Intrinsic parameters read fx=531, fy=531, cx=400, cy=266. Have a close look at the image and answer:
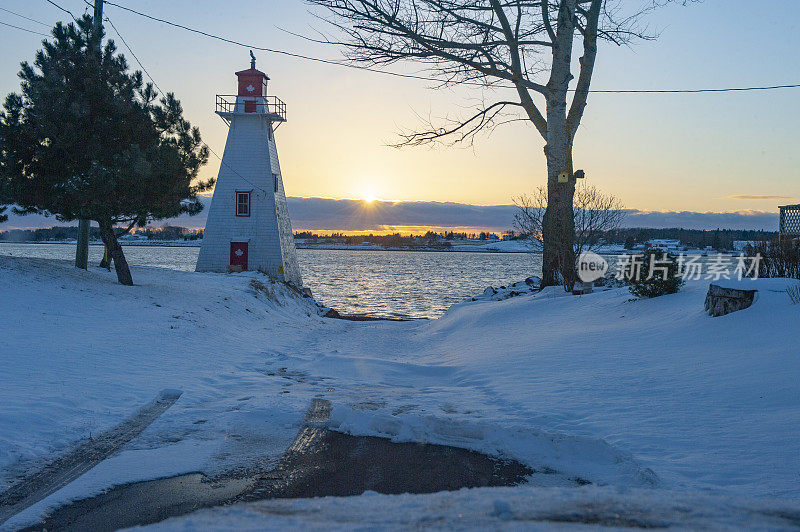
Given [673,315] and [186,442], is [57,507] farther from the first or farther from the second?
[673,315]

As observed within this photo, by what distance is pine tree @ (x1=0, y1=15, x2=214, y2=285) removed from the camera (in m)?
14.6

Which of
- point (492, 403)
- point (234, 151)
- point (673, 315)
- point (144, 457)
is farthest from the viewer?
point (234, 151)

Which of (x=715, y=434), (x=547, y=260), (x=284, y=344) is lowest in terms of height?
(x=284, y=344)

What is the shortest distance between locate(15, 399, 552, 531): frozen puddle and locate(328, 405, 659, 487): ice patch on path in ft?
0.58

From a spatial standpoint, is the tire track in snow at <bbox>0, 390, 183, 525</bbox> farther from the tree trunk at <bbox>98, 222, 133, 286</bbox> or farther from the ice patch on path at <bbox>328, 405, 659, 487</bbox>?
the tree trunk at <bbox>98, 222, 133, 286</bbox>

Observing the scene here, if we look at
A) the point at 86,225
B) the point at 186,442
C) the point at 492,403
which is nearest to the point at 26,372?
the point at 186,442

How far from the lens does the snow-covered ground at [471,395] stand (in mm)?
4039

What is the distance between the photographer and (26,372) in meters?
7.32

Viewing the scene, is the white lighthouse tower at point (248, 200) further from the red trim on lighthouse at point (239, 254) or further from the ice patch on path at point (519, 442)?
the ice patch on path at point (519, 442)

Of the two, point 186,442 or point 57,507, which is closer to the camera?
point 57,507

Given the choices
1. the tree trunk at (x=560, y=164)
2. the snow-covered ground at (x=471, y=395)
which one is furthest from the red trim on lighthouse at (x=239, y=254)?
the tree trunk at (x=560, y=164)

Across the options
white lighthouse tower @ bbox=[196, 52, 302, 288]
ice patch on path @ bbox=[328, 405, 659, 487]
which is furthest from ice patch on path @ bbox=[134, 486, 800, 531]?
white lighthouse tower @ bbox=[196, 52, 302, 288]

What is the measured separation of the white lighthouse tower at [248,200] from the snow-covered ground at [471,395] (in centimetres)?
1877

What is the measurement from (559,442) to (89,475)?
4.08 meters
